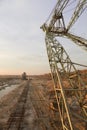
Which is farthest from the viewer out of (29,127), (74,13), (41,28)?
(41,28)

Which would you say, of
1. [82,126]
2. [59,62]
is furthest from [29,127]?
[59,62]

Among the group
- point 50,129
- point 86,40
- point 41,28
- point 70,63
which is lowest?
point 50,129

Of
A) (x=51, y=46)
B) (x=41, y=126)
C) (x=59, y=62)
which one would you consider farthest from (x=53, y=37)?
(x=41, y=126)

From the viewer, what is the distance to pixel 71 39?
46.9ft

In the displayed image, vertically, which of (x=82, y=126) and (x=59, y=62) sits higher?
(x=59, y=62)

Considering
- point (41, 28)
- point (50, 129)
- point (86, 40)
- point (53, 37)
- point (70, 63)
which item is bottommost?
point (50, 129)

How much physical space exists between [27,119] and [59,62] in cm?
620

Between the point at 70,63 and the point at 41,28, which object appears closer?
the point at 70,63

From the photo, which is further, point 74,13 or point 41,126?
point 41,126

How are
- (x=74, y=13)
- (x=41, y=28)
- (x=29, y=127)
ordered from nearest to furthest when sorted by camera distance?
(x=74, y=13) → (x=29, y=127) → (x=41, y=28)

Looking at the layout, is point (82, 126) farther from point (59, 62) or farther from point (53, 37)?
point (53, 37)

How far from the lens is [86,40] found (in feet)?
43.1

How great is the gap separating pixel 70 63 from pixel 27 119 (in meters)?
6.52

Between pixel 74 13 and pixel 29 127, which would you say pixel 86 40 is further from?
pixel 29 127
